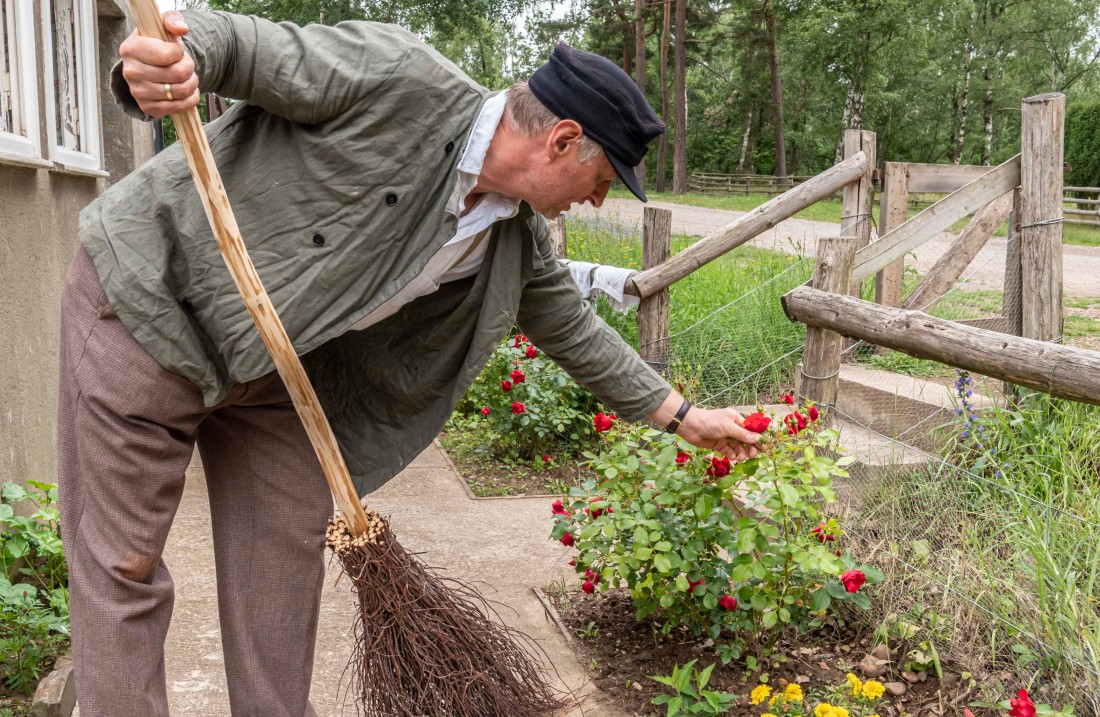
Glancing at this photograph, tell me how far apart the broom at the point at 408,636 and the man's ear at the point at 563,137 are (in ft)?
2.24

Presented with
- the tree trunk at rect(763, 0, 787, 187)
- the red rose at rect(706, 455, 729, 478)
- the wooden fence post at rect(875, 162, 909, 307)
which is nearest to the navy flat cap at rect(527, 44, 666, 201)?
the red rose at rect(706, 455, 729, 478)

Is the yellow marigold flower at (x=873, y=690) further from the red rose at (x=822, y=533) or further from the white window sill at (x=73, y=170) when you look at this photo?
the white window sill at (x=73, y=170)

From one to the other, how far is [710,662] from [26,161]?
2.94 m

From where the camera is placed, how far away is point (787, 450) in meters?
2.77

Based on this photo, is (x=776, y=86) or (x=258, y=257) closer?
(x=258, y=257)

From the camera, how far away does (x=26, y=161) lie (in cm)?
346

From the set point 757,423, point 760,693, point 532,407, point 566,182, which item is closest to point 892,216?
point 532,407

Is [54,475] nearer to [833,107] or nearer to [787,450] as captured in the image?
[787,450]

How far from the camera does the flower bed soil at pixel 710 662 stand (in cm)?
274

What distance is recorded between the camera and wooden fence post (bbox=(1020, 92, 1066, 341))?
4715mm

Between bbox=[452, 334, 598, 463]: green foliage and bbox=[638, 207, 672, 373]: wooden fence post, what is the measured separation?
0.55 metres

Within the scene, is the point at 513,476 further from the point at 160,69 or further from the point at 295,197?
the point at 160,69

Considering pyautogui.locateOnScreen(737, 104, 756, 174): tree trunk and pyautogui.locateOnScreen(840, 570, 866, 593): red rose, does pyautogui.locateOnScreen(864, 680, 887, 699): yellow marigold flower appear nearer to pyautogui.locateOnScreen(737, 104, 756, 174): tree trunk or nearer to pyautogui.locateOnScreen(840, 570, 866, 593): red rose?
pyautogui.locateOnScreen(840, 570, 866, 593): red rose

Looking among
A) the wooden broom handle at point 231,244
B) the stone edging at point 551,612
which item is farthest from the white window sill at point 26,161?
the stone edging at point 551,612
